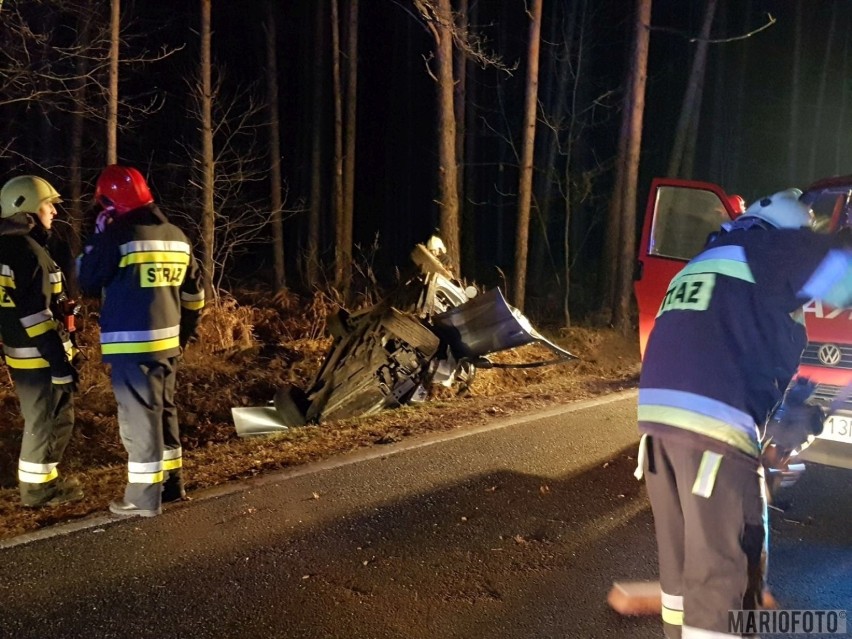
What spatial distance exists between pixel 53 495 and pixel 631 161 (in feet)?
30.7

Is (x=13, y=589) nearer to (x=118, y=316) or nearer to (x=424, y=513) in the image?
(x=118, y=316)

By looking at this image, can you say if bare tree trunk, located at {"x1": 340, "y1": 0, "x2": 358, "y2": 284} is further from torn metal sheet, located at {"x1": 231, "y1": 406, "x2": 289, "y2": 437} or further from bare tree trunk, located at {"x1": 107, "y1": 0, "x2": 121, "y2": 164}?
torn metal sheet, located at {"x1": 231, "y1": 406, "x2": 289, "y2": 437}

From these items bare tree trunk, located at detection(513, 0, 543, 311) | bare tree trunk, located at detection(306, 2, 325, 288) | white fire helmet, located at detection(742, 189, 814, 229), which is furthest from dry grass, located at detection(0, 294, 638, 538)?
bare tree trunk, located at detection(306, 2, 325, 288)

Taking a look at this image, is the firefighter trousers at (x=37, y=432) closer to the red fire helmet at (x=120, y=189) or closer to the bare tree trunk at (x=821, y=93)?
the red fire helmet at (x=120, y=189)

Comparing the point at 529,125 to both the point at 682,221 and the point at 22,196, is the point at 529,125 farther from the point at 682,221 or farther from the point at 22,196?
the point at 22,196

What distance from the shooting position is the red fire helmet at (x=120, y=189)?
4133mm

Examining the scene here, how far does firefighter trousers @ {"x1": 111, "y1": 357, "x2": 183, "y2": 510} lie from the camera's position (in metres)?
4.14

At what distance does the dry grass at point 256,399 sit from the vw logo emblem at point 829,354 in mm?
3019

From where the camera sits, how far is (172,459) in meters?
4.43

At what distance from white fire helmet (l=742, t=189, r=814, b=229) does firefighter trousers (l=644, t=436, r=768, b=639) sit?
801 millimetres

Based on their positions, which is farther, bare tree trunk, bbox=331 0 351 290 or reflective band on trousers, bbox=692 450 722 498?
bare tree trunk, bbox=331 0 351 290

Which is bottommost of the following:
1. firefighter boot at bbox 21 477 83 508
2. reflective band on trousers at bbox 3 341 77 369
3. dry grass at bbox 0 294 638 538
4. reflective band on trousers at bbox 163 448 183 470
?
dry grass at bbox 0 294 638 538

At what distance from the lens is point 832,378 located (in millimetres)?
4176

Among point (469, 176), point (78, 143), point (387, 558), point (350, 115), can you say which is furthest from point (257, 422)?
point (469, 176)
